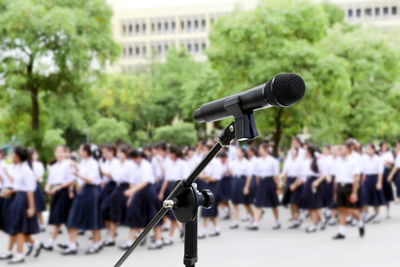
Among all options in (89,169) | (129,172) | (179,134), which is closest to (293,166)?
(129,172)

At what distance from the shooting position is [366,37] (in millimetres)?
29562

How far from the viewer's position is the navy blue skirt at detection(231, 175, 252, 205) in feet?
44.9

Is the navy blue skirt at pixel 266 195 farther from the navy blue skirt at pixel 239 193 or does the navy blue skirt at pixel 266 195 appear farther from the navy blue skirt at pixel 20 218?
the navy blue skirt at pixel 20 218

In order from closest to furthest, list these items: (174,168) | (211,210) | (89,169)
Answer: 1. (89,169)
2. (174,168)
3. (211,210)

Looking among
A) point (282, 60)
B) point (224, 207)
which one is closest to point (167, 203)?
point (224, 207)

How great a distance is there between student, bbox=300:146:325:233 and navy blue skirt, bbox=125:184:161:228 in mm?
3783

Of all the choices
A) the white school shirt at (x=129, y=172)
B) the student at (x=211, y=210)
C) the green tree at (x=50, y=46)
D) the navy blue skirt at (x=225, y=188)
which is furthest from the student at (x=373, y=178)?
the green tree at (x=50, y=46)

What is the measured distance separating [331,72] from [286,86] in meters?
20.4

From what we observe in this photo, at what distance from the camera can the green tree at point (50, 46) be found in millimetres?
17328

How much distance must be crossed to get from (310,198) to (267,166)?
48.7 inches

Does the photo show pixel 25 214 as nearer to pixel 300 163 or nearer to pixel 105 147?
pixel 105 147

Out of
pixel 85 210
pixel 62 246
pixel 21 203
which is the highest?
pixel 21 203

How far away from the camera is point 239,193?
45.8 ft

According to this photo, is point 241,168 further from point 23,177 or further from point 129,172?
point 23,177
